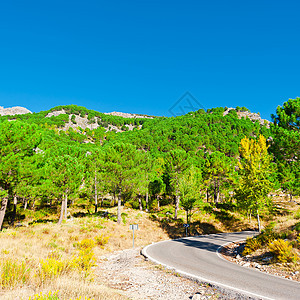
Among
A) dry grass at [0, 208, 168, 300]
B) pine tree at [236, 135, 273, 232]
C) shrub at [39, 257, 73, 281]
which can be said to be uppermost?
pine tree at [236, 135, 273, 232]

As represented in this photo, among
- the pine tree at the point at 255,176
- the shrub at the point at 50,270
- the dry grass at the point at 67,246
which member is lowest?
the dry grass at the point at 67,246

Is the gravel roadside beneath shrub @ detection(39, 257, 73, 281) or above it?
beneath

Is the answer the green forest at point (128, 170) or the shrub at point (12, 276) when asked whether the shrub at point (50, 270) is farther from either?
the green forest at point (128, 170)

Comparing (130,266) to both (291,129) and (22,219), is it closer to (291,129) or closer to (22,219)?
(291,129)

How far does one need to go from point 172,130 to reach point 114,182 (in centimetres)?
11022

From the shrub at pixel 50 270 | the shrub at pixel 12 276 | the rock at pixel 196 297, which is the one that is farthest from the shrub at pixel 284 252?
the shrub at pixel 12 276

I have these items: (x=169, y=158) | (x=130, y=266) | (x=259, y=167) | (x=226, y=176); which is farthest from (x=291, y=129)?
(x=226, y=176)

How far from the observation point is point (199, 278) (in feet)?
27.2

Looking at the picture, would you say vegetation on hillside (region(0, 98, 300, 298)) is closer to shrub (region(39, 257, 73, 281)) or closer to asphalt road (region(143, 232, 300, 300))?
shrub (region(39, 257, 73, 281))

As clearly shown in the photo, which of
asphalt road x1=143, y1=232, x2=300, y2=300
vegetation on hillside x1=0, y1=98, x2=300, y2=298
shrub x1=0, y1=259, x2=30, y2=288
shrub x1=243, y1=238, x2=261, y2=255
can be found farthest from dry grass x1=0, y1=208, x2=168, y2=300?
shrub x1=243, y1=238, x2=261, y2=255

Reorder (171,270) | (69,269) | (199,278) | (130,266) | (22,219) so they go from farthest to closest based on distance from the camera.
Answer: (22,219)
(130,266)
(171,270)
(199,278)
(69,269)

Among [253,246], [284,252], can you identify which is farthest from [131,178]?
[284,252]

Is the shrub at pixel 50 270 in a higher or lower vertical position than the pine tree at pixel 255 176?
lower

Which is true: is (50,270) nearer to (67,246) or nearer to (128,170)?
(67,246)
